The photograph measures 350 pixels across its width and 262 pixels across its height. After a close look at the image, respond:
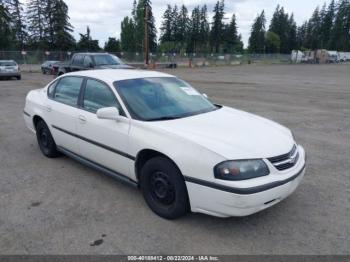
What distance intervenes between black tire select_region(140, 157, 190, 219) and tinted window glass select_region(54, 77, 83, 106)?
1788mm

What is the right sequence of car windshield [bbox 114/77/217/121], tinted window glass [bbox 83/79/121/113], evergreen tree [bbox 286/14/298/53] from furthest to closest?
evergreen tree [bbox 286/14/298/53], tinted window glass [bbox 83/79/121/113], car windshield [bbox 114/77/217/121]

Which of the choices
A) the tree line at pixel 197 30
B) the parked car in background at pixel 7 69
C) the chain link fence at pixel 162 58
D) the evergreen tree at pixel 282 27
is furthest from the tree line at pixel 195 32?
the parked car in background at pixel 7 69

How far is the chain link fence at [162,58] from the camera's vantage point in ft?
125

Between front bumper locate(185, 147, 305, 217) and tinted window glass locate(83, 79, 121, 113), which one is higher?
tinted window glass locate(83, 79, 121, 113)

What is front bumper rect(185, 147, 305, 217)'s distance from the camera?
2865mm

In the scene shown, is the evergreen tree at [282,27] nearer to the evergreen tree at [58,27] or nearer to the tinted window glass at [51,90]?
the evergreen tree at [58,27]

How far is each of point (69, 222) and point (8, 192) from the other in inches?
49.4

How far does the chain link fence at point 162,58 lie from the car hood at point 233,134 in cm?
3449

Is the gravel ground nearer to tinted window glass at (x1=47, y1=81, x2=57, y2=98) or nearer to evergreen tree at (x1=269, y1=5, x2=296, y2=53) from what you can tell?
tinted window glass at (x1=47, y1=81, x2=57, y2=98)

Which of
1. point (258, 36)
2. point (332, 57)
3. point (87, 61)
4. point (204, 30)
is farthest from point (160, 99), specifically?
point (258, 36)

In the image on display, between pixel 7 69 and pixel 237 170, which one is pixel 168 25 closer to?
pixel 7 69

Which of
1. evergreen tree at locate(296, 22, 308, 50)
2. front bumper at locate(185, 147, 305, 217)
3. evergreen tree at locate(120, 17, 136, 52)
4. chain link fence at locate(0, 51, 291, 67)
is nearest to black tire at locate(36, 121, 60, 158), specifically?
front bumper at locate(185, 147, 305, 217)

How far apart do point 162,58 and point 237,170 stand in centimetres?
4721

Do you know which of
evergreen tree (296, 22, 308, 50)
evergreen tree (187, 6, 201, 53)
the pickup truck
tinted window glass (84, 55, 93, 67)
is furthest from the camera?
evergreen tree (296, 22, 308, 50)
